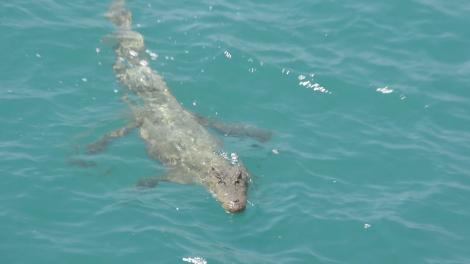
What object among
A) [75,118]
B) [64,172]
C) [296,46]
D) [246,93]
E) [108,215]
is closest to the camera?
[108,215]

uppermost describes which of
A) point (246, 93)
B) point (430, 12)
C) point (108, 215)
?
point (430, 12)

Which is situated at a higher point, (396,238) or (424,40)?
(424,40)

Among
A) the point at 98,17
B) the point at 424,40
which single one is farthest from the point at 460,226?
the point at 98,17

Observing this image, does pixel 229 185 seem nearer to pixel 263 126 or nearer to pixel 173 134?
pixel 173 134

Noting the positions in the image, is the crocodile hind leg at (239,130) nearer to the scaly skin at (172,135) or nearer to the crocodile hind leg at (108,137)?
the scaly skin at (172,135)

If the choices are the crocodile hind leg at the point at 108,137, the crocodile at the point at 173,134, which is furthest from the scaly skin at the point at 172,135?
the crocodile hind leg at the point at 108,137

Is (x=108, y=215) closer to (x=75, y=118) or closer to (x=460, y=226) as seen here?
(x=75, y=118)

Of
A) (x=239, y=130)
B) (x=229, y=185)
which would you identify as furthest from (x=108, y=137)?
(x=229, y=185)

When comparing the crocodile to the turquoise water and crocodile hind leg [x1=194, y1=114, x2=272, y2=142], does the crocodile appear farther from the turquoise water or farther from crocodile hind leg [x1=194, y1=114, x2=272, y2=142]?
the turquoise water
